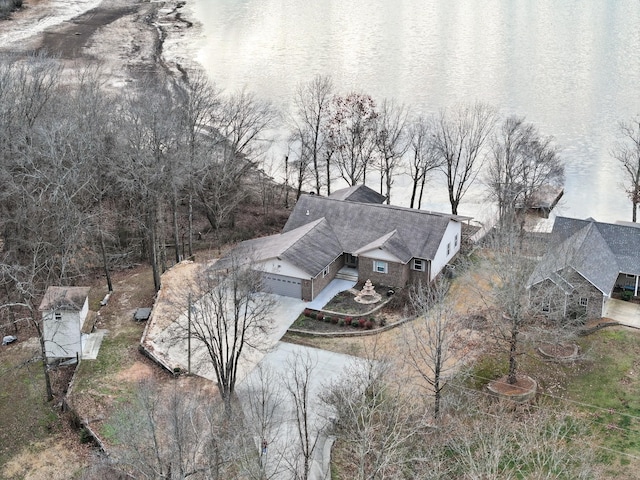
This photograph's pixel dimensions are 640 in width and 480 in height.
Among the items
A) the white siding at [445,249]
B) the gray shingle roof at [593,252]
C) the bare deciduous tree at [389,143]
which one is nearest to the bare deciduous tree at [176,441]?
the white siding at [445,249]

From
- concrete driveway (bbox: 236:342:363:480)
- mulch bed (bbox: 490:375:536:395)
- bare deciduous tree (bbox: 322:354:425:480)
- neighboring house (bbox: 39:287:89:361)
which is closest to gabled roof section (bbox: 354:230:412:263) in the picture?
concrete driveway (bbox: 236:342:363:480)

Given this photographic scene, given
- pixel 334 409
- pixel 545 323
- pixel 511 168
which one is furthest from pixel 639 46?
pixel 334 409

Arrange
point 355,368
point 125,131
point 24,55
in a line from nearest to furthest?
point 355,368, point 125,131, point 24,55

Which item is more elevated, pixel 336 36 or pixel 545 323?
pixel 336 36

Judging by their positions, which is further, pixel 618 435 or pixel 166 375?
pixel 166 375

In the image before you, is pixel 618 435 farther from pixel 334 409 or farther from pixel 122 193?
pixel 122 193

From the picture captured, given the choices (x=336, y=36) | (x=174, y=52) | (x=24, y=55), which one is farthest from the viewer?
(x=336, y=36)

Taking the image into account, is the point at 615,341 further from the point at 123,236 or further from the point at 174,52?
the point at 174,52

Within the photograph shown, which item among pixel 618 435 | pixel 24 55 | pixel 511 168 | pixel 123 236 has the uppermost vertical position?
pixel 24 55
